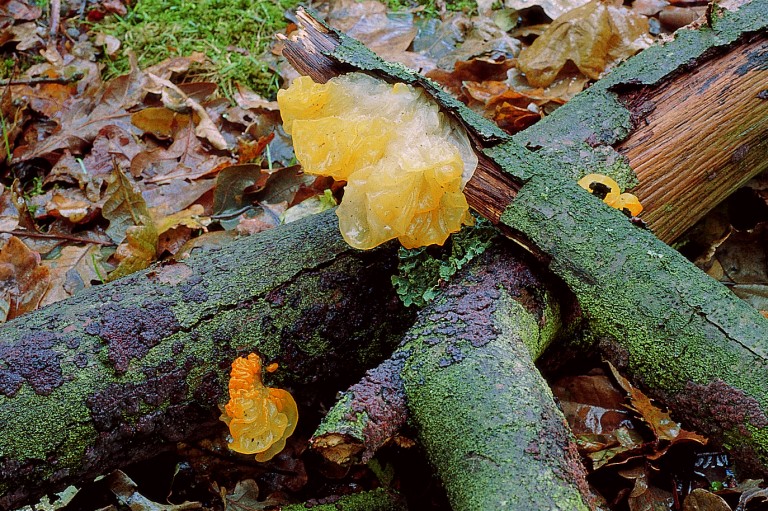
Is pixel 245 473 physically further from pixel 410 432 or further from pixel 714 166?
pixel 714 166

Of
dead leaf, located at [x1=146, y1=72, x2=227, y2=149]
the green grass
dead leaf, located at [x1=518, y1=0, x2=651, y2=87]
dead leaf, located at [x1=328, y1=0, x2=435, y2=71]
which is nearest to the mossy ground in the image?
the green grass

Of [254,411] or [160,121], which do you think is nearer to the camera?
[254,411]

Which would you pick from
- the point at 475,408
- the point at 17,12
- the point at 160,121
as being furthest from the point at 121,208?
the point at 17,12

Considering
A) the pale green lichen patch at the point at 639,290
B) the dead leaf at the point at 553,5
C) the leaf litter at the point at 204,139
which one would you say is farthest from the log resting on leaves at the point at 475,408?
the dead leaf at the point at 553,5

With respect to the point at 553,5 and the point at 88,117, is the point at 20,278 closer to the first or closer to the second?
the point at 88,117

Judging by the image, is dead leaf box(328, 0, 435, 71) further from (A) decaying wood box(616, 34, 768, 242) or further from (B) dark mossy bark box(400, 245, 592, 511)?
(B) dark mossy bark box(400, 245, 592, 511)
